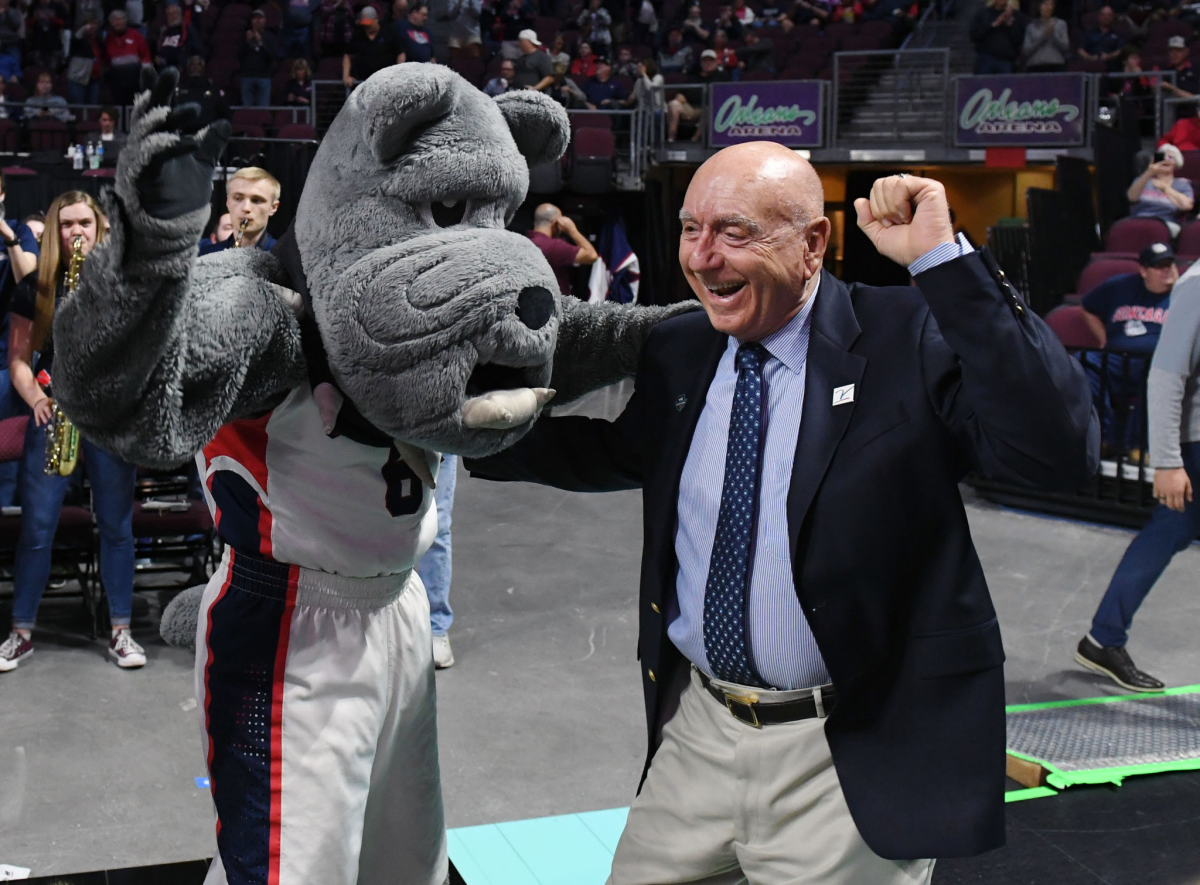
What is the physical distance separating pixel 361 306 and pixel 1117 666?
12.6 feet

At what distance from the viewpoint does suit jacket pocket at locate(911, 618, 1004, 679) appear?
2059mm

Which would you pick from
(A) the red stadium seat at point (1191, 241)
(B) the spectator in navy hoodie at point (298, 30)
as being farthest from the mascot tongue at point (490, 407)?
(B) the spectator in navy hoodie at point (298, 30)

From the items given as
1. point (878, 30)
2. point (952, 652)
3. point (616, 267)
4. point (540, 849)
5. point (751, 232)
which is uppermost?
point (878, 30)

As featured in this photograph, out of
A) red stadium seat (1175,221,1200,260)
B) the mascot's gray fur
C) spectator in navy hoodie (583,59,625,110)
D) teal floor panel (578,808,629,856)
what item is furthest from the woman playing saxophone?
spectator in navy hoodie (583,59,625,110)

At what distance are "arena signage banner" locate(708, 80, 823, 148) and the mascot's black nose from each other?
11.3 meters

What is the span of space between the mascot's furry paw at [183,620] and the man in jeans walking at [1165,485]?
332 centimetres

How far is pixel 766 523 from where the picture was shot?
6.98 ft

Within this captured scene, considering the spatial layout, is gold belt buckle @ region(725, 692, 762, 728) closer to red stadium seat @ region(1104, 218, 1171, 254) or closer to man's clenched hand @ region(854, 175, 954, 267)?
man's clenched hand @ region(854, 175, 954, 267)

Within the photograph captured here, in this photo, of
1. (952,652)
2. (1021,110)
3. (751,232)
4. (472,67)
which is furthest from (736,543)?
(472,67)

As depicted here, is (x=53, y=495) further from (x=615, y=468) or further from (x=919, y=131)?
(x=919, y=131)

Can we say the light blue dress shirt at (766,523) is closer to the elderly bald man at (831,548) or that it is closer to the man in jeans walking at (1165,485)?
the elderly bald man at (831,548)

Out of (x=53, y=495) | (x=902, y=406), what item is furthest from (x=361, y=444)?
(x=53, y=495)

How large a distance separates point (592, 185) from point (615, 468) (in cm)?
1029

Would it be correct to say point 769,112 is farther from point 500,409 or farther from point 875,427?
point 500,409
